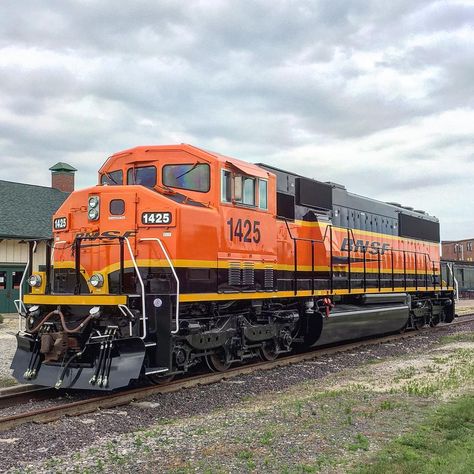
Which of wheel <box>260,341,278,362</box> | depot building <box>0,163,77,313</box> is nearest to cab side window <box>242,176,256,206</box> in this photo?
wheel <box>260,341,278,362</box>

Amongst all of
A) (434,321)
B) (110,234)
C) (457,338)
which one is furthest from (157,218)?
(434,321)

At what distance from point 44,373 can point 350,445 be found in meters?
4.38

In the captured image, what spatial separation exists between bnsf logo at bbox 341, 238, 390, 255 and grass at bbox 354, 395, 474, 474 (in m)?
6.92

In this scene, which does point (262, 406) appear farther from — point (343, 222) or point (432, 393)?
point (343, 222)

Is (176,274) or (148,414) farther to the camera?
(176,274)

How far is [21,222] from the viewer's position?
2530 centimetres

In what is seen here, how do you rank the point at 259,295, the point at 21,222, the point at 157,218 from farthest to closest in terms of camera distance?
the point at 21,222
the point at 259,295
the point at 157,218

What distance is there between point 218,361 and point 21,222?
61.0ft

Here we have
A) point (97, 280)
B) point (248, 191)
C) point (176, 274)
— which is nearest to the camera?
point (97, 280)

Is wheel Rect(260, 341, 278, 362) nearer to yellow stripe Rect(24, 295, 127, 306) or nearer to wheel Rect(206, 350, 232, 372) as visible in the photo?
wheel Rect(206, 350, 232, 372)

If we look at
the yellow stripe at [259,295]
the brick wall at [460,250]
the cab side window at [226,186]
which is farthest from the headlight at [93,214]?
the brick wall at [460,250]

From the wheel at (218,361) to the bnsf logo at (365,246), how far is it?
189 inches

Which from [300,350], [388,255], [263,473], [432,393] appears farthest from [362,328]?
[263,473]

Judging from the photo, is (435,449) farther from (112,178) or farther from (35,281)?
(112,178)
